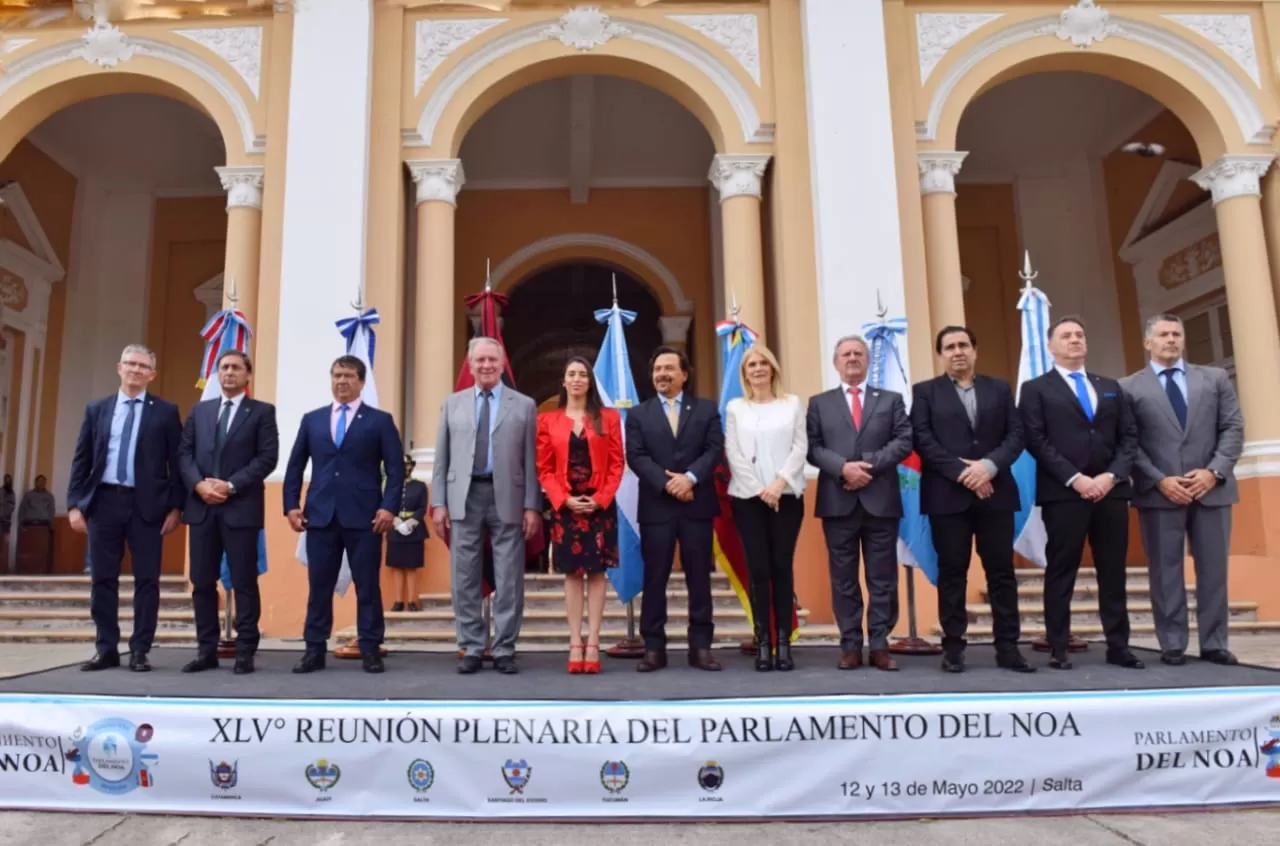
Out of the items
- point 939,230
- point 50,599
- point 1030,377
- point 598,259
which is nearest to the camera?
point 1030,377

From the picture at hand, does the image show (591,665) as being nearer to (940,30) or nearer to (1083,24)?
(940,30)

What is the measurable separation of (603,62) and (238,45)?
9.83 feet

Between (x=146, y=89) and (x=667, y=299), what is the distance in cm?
554

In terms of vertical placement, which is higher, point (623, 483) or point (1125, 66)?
point (1125, 66)

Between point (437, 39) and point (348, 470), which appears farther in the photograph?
point (437, 39)

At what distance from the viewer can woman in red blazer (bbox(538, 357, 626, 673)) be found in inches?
164

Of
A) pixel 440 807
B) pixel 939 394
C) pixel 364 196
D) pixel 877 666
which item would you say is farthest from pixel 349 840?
pixel 364 196

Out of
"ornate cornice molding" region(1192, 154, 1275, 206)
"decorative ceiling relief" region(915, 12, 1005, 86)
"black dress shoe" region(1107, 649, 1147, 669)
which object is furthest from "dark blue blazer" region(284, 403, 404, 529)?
"ornate cornice molding" region(1192, 154, 1275, 206)

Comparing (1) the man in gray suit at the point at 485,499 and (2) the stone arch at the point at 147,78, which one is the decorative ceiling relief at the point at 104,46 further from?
(1) the man in gray suit at the point at 485,499

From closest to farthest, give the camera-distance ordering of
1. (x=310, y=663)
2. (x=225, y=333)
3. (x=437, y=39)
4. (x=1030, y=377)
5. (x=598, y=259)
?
(x=310, y=663) < (x=225, y=333) < (x=1030, y=377) < (x=437, y=39) < (x=598, y=259)

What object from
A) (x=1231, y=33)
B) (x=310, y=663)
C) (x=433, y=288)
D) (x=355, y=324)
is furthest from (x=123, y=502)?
(x=1231, y=33)

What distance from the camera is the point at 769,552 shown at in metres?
4.25

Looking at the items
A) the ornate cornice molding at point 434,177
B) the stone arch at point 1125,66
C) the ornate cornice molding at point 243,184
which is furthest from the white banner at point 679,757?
the stone arch at point 1125,66

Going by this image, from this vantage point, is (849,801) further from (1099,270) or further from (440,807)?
(1099,270)
